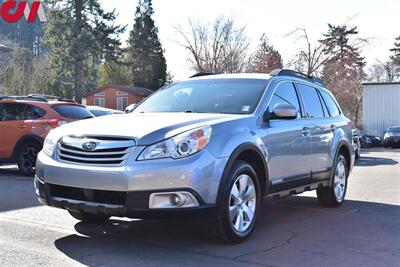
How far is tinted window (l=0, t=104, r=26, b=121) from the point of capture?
38.0 ft

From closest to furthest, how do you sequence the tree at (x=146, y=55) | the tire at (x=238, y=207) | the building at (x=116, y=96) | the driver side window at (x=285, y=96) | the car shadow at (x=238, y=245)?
the car shadow at (x=238, y=245) < the tire at (x=238, y=207) < the driver side window at (x=285, y=96) < the building at (x=116, y=96) < the tree at (x=146, y=55)

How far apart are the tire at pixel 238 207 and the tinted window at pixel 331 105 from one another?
2.94 metres

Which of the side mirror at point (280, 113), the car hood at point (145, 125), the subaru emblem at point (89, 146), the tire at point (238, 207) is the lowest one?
the tire at point (238, 207)

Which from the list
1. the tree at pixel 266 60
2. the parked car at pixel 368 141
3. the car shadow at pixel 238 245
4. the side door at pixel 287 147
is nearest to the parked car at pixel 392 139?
the parked car at pixel 368 141

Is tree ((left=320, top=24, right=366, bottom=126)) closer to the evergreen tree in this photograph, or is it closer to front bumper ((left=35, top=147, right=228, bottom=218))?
the evergreen tree

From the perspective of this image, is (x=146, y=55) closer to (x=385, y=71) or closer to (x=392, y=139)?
(x=385, y=71)

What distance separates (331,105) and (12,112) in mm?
6907

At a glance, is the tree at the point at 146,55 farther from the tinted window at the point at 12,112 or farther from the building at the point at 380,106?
the tinted window at the point at 12,112

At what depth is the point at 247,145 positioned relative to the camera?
5578mm

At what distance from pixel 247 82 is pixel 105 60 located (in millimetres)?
51667

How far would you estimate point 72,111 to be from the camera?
11766 mm

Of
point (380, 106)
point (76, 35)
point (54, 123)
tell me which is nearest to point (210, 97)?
point (54, 123)

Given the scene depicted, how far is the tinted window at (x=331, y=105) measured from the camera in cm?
828

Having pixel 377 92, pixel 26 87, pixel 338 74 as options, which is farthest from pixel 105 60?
pixel 377 92
